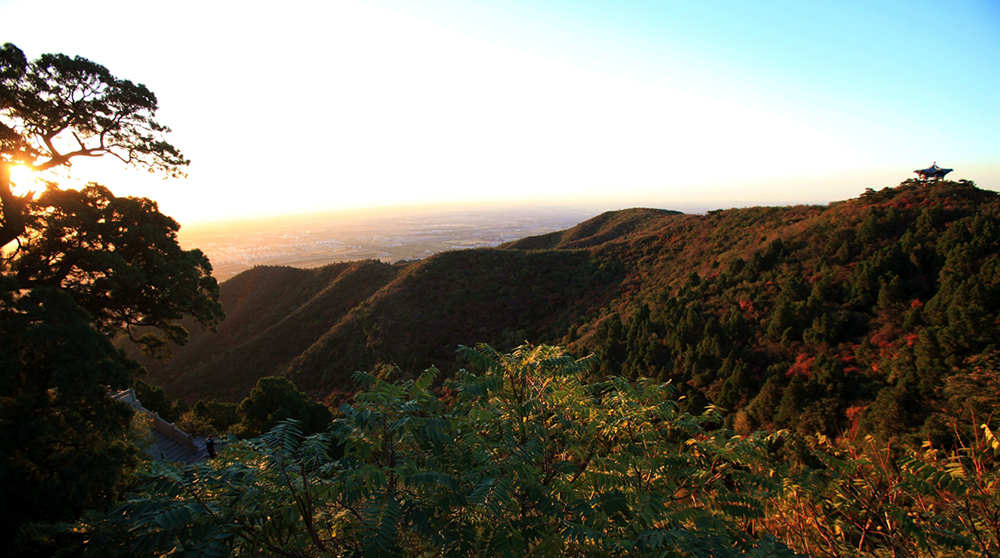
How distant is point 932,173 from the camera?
2455 centimetres

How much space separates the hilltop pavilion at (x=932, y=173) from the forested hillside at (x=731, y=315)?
6.75ft

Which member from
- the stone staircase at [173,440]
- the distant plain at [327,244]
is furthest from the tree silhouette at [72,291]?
the distant plain at [327,244]

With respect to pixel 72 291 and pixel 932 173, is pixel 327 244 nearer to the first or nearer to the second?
pixel 72 291

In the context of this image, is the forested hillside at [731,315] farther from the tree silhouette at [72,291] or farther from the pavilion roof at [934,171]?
the tree silhouette at [72,291]

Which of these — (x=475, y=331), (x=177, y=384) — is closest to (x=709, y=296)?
(x=475, y=331)

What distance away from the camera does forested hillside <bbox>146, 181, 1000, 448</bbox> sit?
11781 mm

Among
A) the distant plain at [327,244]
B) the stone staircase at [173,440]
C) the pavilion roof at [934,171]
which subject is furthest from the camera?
the distant plain at [327,244]

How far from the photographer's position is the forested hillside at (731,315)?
11.8 m

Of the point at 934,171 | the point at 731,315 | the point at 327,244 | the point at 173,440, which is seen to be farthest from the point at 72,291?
the point at 327,244

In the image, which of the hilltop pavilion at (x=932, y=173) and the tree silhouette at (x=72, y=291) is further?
the hilltop pavilion at (x=932, y=173)

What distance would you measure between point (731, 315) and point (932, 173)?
21963 millimetres

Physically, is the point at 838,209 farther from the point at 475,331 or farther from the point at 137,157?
the point at 137,157

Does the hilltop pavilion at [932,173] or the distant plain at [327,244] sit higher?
the hilltop pavilion at [932,173]

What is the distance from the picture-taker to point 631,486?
4.36 m
